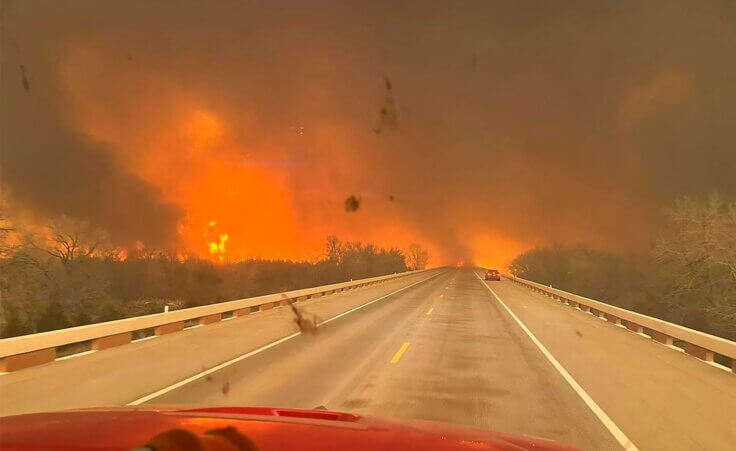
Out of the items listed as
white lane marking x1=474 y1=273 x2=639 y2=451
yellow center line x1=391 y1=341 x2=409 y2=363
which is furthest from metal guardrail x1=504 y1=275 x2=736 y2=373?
yellow center line x1=391 y1=341 x2=409 y2=363

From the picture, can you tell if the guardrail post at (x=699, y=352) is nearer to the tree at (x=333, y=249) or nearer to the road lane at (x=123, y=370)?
the road lane at (x=123, y=370)

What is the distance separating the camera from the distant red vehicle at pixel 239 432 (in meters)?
3.13

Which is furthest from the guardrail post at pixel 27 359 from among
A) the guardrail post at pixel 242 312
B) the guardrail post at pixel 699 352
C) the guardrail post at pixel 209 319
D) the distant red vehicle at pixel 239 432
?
the guardrail post at pixel 699 352

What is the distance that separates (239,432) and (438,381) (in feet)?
22.2

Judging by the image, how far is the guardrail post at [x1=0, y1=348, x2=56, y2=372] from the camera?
32.8 feet

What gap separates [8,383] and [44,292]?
59.7 ft

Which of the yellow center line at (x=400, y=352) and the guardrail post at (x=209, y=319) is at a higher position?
the guardrail post at (x=209, y=319)

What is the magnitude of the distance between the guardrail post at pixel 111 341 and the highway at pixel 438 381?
28cm

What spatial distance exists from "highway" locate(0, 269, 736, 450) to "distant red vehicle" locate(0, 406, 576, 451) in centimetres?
284

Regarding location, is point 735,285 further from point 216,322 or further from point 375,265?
point 375,265

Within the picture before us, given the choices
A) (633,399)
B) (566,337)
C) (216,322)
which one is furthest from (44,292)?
(633,399)

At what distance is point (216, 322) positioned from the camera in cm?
1991

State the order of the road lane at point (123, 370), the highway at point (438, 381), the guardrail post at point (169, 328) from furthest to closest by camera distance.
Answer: the guardrail post at point (169, 328)
the road lane at point (123, 370)
the highway at point (438, 381)

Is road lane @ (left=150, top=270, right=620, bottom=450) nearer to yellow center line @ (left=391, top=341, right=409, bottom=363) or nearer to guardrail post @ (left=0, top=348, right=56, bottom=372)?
yellow center line @ (left=391, top=341, right=409, bottom=363)
